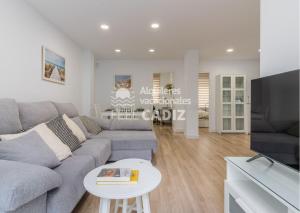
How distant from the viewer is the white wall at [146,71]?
19.6 ft

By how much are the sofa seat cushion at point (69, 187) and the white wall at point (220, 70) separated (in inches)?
200

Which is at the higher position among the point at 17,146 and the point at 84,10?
the point at 84,10

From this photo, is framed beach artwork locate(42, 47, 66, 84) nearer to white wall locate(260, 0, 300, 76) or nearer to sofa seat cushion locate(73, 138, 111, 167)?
sofa seat cushion locate(73, 138, 111, 167)

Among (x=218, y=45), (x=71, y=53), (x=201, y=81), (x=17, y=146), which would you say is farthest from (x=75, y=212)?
(x=201, y=81)

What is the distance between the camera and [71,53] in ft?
13.4

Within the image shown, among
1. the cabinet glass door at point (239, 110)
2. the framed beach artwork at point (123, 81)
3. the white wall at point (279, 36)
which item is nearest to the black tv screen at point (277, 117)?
the white wall at point (279, 36)

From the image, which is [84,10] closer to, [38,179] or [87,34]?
[87,34]

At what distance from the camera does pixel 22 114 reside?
200 centimetres

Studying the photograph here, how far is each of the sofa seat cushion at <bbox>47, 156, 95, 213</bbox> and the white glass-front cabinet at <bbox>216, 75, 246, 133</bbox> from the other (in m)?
4.90

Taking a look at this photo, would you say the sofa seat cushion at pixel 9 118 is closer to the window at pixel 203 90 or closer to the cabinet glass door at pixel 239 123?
the cabinet glass door at pixel 239 123

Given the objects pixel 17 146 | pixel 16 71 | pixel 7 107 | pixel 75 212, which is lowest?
pixel 75 212

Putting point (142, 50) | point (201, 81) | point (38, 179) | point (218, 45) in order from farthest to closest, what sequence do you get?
point (201, 81) → point (142, 50) → point (218, 45) → point (38, 179)

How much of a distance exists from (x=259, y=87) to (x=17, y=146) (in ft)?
6.33

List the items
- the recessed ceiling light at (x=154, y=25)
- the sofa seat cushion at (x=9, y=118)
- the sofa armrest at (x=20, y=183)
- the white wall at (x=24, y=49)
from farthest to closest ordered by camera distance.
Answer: the recessed ceiling light at (x=154, y=25)
the white wall at (x=24, y=49)
the sofa seat cushion at (x=9, y=118)
the sofa armrest at (x=20, y=183)
